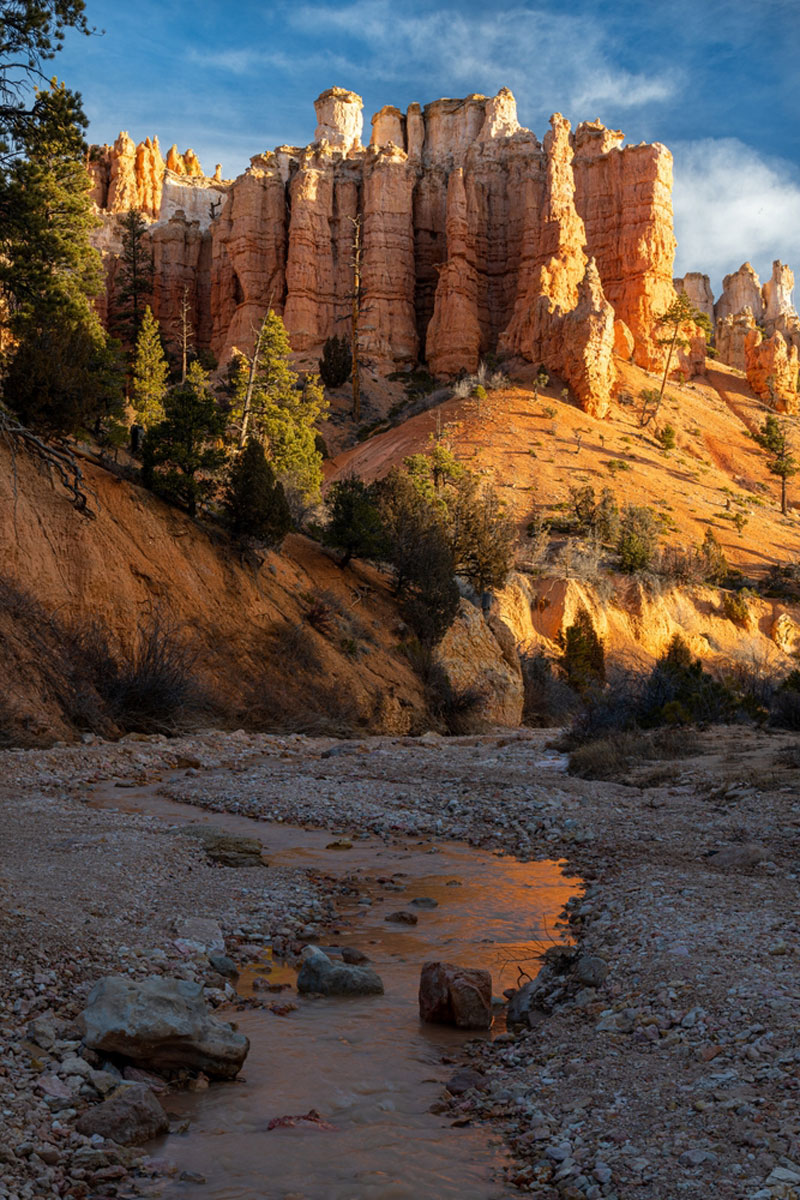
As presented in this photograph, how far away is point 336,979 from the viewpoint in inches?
219

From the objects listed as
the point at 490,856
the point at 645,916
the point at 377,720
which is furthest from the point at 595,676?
the point at 645,916

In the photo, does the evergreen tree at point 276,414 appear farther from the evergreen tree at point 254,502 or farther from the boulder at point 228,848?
the boulder at point 228,848

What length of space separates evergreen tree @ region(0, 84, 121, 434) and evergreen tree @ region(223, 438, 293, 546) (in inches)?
144

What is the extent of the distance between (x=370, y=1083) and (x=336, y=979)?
1.11m

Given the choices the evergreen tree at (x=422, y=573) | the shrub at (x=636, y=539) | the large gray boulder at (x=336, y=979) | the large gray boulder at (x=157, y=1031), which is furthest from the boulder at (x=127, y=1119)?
the shrub at (x=636, y=539)

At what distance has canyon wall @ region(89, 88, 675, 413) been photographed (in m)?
70.1

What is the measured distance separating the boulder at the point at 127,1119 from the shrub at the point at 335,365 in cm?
6639

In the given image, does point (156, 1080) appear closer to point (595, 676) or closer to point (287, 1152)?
point (287, 1152)

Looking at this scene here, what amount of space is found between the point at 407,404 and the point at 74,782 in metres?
57.4

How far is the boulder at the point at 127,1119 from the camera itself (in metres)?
3.70

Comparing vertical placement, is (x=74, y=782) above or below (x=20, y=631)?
below

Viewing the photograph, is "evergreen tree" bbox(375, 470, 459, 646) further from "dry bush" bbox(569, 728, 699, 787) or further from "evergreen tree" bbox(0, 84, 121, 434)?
"dry bush" bbox(569, 728, 699, 787)

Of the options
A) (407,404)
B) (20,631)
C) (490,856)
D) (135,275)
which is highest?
(135,275)

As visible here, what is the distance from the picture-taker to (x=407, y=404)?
66.0 meters
